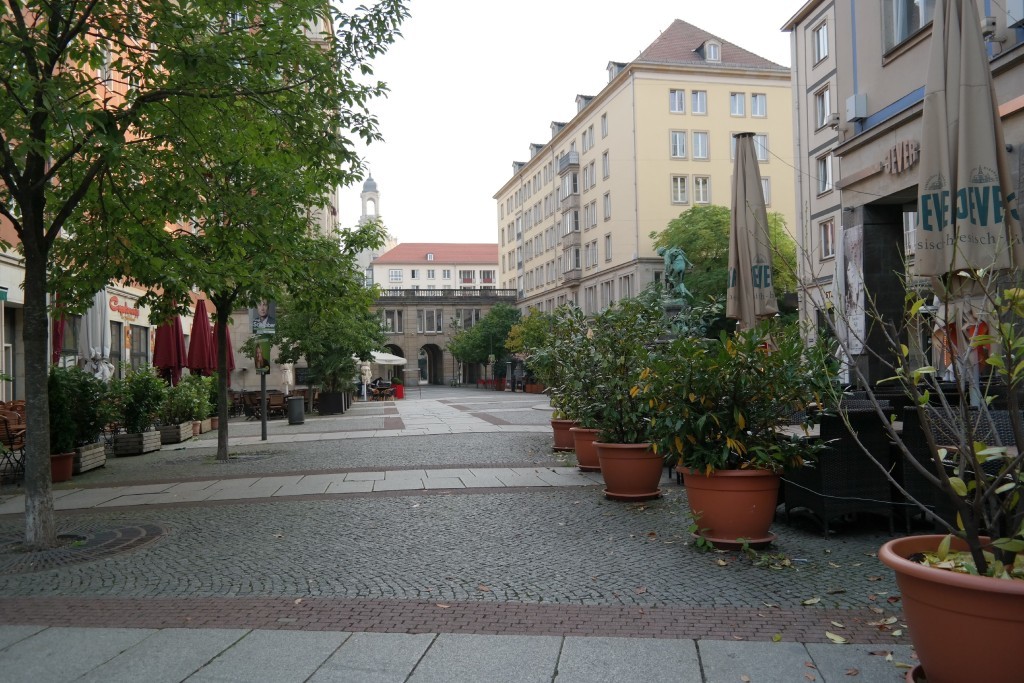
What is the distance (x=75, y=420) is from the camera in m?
12.1

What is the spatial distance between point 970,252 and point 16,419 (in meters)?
12.2

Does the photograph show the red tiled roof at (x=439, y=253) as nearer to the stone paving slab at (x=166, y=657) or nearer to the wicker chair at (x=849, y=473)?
the wicker chair at (x=849, y=473)

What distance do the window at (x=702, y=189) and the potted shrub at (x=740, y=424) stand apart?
165ft

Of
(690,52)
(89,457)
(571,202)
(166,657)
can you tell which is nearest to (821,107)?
(690,52)

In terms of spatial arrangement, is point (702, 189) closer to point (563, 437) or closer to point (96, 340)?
point (563, 437)

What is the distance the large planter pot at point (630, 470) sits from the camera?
8.39 m

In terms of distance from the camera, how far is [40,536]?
6.87m

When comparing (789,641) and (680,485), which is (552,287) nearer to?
(680,485)

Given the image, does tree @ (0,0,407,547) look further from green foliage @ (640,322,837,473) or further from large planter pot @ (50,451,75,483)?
green foliage @ (640,322,837,473)

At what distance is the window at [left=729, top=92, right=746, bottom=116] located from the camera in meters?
55.2

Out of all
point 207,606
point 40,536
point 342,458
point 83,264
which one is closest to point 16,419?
point 83,264

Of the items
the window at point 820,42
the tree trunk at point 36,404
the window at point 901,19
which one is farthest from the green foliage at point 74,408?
the window at point 820,42

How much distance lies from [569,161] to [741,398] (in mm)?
60460

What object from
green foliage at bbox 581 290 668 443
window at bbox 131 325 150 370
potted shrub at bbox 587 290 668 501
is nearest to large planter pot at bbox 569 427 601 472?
potted shrub at bbox 587 290 668 501
